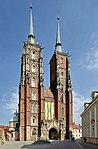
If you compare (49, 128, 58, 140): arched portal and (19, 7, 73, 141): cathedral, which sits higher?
(19, 7, 73, 141): cathedral

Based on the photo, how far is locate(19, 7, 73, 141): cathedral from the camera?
8038cm

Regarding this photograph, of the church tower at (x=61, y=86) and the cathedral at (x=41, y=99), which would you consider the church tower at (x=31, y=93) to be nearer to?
the cathedral at (x=41, y=99)

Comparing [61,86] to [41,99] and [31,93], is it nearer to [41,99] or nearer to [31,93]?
[41,99]

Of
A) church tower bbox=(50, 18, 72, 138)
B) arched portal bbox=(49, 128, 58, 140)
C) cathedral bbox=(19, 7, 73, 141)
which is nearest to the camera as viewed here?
cathedral bbox=(19, 7, 73, 141)

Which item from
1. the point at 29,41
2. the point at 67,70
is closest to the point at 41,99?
the point at 67,70

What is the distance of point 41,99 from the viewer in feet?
276

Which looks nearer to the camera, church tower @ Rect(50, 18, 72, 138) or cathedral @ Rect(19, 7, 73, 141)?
cathedral @ Rect(19, 7, 73, 141)

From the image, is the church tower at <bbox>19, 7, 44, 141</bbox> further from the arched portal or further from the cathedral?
the arched portal

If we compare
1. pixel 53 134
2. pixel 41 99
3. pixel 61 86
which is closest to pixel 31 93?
pixel 41 99

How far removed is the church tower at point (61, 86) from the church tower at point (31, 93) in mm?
6517

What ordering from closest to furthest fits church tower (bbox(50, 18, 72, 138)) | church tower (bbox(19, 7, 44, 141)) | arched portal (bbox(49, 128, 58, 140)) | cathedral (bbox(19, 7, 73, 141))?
church tower (bbox(19, 7, 44, 141)) < cathedral (bbox(19, 7, 73, 141)) < arched portal (bbox(49, 128, 58, 140)) < church tower (bbox(50, 18, 72, 138))

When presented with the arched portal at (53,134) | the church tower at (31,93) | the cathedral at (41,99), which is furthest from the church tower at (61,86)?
the church tower at (31,93)

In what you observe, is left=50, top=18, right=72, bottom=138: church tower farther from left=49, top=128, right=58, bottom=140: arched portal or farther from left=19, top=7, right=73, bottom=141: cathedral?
left=49, top=128, right=58, bottom=140: arched portal

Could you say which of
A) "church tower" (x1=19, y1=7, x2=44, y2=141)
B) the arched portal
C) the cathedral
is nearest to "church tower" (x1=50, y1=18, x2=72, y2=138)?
the cathedral
